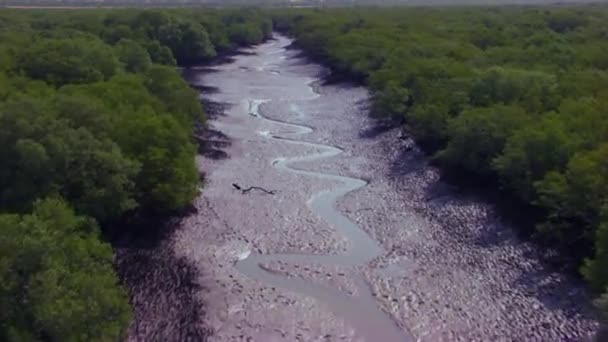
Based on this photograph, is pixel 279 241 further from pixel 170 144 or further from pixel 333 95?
pixel 333 95

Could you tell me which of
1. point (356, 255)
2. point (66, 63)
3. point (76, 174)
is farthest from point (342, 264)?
point (66, 63)

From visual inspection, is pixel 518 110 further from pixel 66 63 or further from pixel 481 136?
pixel 66 63

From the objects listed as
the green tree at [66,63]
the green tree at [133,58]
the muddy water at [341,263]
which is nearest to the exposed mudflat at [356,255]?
the muddy water at [341,263]

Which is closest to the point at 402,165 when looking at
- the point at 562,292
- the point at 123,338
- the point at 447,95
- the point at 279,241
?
the point at 447,95

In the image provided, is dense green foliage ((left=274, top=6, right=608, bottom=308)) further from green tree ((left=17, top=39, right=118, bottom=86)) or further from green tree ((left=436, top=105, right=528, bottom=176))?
green tree ((left=17, top=39, right=118, bottom=86))

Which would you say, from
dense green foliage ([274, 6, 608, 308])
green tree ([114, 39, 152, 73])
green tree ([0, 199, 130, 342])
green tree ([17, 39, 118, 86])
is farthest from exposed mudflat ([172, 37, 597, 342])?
green tree ([114, 39, 152, 73])
